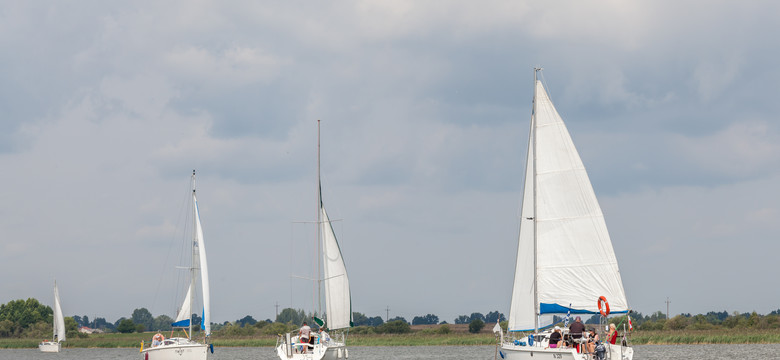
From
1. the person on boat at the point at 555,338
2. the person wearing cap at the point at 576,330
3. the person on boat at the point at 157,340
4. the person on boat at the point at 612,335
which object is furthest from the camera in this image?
the person on boat at the point at 157,340

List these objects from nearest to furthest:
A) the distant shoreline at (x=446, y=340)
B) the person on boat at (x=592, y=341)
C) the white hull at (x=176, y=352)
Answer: the person on boat at (x=592, y=341), the white hull at (x=176, y=352), the distant shoreline at (x=446, y=340)

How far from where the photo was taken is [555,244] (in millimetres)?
42906

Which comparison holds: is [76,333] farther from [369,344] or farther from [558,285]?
[558,285]

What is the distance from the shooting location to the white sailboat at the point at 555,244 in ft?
138

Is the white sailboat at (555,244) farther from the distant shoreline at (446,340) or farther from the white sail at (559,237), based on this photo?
the distant shoreline at (446,340)

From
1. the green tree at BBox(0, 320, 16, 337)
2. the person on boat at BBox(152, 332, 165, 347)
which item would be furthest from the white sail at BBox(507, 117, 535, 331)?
the green tree at BBox(0, 320, 16, 337)

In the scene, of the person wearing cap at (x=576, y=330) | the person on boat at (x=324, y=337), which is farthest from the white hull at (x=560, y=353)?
the person on boat at (x=324, y=337)

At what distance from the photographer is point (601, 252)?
4200 centimetres

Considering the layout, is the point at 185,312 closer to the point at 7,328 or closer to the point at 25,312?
the point at 7,328

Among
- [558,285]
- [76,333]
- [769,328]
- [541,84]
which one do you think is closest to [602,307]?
[558,285]

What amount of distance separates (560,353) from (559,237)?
6.75m

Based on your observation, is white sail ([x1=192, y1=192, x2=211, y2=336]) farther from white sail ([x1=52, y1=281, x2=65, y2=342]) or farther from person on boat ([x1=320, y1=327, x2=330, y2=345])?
white sail ([x1=52, y1=281, x2=65, y2=342])

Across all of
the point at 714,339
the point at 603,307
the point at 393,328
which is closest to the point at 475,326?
the point at 393,328

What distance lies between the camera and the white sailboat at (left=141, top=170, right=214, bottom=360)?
2041 inches
